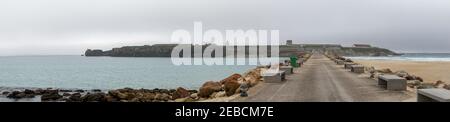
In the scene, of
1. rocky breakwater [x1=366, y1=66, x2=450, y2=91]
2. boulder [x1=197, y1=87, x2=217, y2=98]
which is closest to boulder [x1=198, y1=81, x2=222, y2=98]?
boulder [x1=197, y1=87, x2=217, y2=98]

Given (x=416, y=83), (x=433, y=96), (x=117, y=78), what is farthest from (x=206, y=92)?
(x=117, y=78)

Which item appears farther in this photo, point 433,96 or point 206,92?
point 206,92

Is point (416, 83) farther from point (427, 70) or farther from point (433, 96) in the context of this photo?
point (427, 70)

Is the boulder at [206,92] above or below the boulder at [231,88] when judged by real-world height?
below

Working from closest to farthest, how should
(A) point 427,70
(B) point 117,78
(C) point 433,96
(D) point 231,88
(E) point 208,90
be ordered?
(C) point 433,96
(D) point 231,88
(E) point 208,90
(A) point 427,70
(B) point 117,78

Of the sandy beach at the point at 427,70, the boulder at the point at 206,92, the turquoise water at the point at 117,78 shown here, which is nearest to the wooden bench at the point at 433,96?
the boulder at the point at 206,92

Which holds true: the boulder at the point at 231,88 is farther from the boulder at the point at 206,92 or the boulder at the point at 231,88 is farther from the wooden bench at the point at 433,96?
the wooden bench at the point at 433,96

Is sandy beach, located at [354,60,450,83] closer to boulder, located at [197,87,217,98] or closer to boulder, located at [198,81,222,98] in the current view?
boulder, located at [198,81,222,98]
